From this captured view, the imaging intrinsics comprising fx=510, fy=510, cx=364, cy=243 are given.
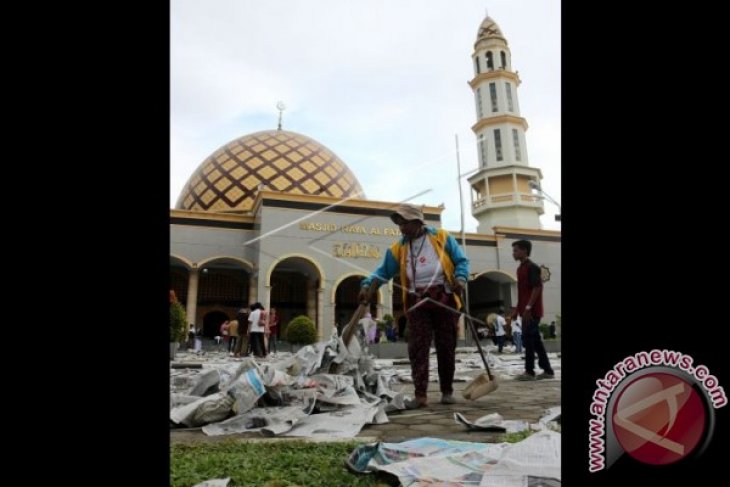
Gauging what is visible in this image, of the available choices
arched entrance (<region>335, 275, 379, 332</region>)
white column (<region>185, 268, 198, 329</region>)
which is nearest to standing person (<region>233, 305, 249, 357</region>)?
white column (<region>185, 268, 198, 329</region>)

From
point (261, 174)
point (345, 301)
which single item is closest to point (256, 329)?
point (345, 301)

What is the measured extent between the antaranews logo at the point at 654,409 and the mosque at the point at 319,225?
1571cm

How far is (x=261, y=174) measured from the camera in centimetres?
2675

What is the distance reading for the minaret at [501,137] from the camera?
23656 millimetres

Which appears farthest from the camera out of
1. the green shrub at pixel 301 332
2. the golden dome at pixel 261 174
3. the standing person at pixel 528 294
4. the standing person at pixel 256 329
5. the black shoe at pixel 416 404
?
the golden dome at pixel 261 174

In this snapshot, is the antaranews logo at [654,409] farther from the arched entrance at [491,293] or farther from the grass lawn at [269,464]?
the arched entrance at [491,293]

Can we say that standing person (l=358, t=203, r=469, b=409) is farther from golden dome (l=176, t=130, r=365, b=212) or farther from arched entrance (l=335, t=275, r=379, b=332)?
golden dome (l=176, t=130, r=365, b=212)

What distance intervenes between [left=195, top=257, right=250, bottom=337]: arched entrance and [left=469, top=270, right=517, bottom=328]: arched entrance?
10758 millimetres

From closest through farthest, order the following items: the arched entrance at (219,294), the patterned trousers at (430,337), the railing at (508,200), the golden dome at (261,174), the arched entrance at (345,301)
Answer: the patterned trousers at (430,337) < the arched entrance at (219,294) < the arched entrance at (345,301) < the railing at (508,200) < the golden dome at (261,174)

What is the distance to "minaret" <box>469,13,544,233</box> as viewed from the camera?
77.6 ft

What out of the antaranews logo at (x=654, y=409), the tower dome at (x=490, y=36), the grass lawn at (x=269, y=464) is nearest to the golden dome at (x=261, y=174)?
the tower dome at (x=490, y=36)
